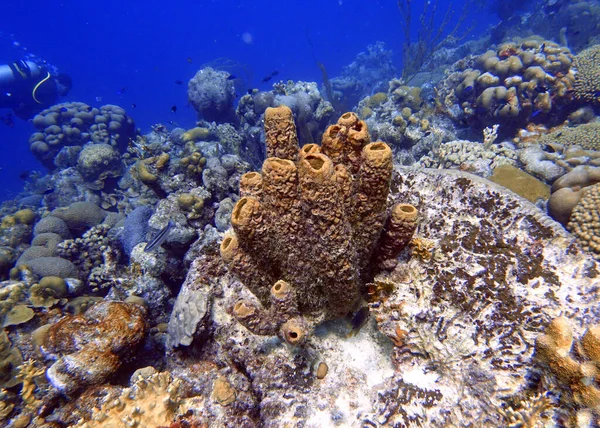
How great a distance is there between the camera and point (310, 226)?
2.06m

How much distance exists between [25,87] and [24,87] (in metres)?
0.04

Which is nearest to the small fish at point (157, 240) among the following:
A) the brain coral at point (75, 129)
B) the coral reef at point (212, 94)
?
the coral reef at point (212, 94)

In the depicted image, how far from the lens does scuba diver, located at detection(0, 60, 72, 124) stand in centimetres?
1537

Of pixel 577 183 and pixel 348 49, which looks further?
pixel 348 49

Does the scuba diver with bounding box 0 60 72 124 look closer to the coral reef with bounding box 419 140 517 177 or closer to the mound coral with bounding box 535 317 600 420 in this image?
the coral reef with bounding box 419 140 517 177

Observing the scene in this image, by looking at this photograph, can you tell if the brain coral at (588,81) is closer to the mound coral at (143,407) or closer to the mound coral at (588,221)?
the mound coral at (588,221)

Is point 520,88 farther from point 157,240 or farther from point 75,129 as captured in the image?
point 75,129

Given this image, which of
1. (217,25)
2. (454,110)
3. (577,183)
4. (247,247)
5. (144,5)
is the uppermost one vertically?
(144,5)

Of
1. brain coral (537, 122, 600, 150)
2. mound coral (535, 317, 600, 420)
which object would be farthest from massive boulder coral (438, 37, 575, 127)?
mound coral (535, 317, 600, 420)

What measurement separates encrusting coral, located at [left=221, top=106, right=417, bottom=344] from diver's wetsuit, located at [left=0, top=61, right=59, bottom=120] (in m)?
19.5

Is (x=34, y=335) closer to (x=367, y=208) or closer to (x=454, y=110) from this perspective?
(x=367, y=208)

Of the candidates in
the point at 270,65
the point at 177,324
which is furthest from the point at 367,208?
the point at 270,65

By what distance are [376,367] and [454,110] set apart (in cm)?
836

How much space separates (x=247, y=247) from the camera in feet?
7.22
